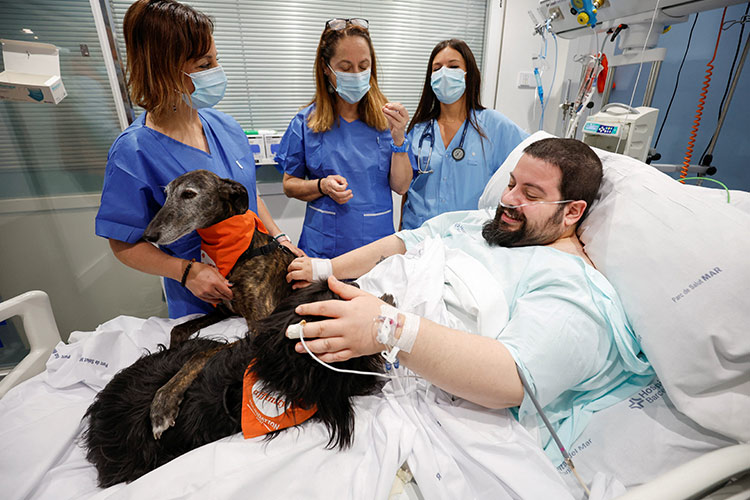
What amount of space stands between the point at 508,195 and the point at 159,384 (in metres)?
1.24

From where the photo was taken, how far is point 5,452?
859mm

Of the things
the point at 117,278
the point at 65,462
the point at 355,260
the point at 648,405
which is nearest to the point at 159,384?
the point at 65,462

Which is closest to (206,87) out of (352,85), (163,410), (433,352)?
(352,85)

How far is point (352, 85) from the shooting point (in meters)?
1.70

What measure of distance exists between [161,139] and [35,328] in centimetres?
79

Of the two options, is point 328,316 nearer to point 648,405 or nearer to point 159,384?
point 159,384

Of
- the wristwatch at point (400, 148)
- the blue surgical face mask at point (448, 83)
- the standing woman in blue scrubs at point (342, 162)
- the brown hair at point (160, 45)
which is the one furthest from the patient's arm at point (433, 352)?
the blue surgical face mask at point (448, 83)

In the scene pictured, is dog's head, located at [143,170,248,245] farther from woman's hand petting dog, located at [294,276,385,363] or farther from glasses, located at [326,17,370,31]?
glasses, located at [326,17,370,31]

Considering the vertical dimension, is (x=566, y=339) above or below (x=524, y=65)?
below

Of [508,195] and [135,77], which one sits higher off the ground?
[135,77]

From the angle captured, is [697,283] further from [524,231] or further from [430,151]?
[430,151]

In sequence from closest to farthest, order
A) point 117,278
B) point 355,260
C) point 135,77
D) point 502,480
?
point 502,480 → point 135,77 → point 355,260 → point 117,278

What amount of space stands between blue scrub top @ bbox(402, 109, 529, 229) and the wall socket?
1640 millimetres

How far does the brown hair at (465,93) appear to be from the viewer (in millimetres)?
1967
